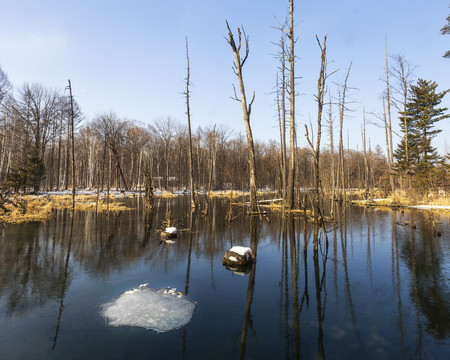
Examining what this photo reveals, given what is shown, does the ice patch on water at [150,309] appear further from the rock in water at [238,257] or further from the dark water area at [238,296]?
the rock in water at [238,257]

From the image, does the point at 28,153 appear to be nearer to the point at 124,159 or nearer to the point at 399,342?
the point at 124,159

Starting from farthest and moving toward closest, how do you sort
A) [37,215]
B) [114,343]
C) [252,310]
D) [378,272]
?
[37,215]
[378,272]
[252,310]
[114,343]

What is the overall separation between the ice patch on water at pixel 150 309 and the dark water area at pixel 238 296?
0.58 ft

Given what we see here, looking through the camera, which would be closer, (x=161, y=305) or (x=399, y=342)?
(x=399, y=342)

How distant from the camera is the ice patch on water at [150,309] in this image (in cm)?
411

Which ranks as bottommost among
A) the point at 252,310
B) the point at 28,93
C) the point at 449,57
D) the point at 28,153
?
the point at 252,310

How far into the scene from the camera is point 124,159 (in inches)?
2179

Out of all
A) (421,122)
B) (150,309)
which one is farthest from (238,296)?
(421,122)

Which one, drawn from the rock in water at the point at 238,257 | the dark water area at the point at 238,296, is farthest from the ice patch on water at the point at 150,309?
the rock in water at the point at 238,257

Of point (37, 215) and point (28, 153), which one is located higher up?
point (28, 153)

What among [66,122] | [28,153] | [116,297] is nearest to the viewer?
[116,297]

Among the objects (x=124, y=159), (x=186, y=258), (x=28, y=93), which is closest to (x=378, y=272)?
(x=186, y=258)

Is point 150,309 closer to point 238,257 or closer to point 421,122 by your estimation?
point 238,257

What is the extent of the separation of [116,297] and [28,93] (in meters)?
38.1
